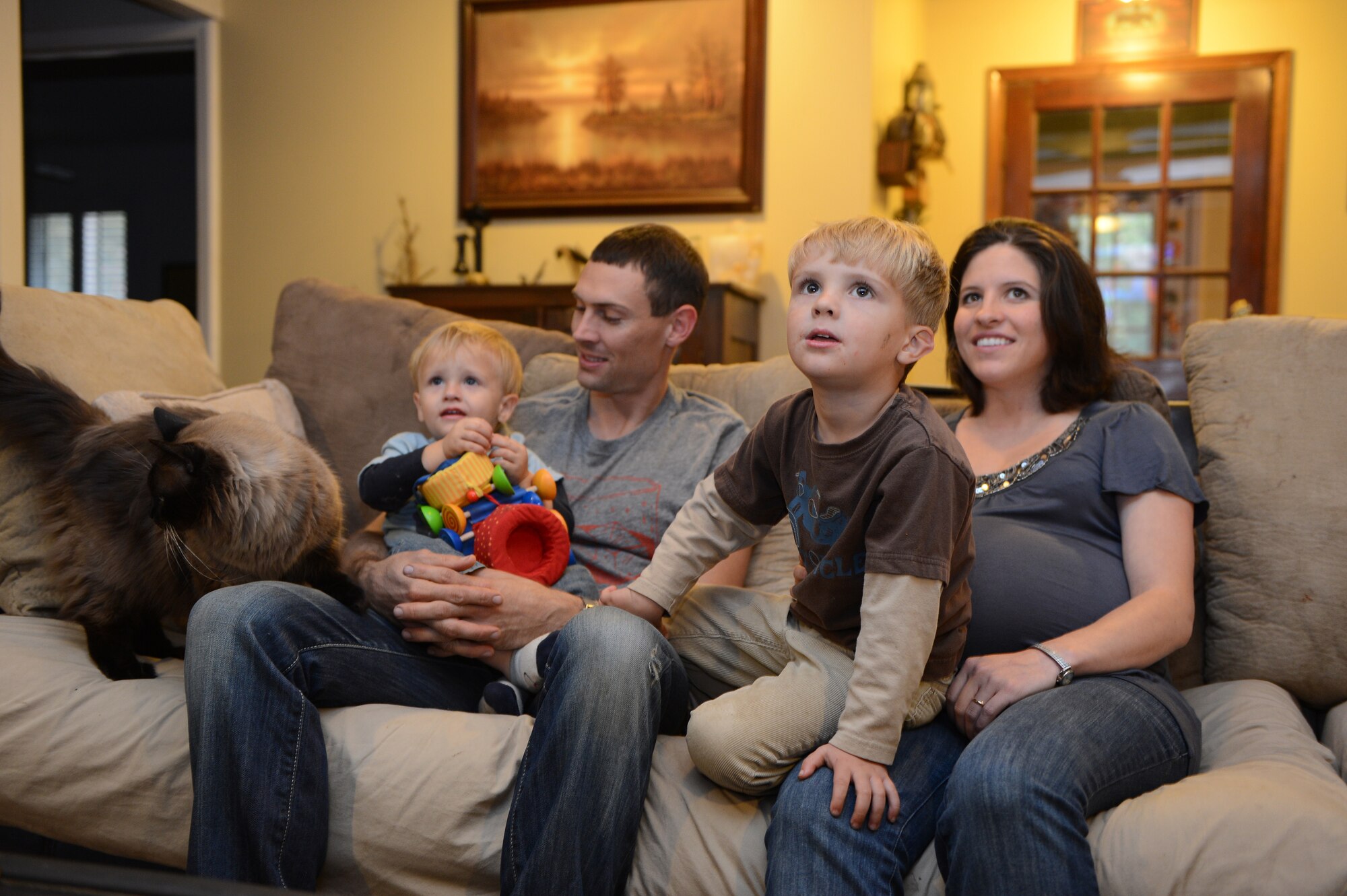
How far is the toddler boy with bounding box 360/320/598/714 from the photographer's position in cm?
169

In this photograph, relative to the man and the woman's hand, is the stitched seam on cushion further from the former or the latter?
the woman's hand

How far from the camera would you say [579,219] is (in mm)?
4516

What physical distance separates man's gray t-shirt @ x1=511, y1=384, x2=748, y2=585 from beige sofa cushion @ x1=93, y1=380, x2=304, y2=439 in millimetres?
479

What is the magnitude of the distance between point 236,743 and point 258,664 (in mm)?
99

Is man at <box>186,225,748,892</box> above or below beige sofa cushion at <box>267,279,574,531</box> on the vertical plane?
below

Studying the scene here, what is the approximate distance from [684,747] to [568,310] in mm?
2880

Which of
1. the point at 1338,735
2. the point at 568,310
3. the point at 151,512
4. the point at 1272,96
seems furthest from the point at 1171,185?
the point at 151,512

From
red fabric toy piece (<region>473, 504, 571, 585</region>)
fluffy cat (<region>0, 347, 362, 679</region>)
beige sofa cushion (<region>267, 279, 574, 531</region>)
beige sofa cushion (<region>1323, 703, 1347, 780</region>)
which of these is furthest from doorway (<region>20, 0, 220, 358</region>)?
beige sofa cushion (<region>1323, 703, 1347, 780</region>)

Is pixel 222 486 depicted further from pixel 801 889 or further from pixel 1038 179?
pixel 1038 179

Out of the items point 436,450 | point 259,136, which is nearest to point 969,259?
point 436,450

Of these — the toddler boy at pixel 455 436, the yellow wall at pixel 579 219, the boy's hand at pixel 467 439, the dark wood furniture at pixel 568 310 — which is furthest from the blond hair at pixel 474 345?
the yellow wall at pixel 579 219

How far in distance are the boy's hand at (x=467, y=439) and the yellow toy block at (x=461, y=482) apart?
0.02 metres

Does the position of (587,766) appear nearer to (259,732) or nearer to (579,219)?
(259,732)

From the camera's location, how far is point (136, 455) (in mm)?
1551
